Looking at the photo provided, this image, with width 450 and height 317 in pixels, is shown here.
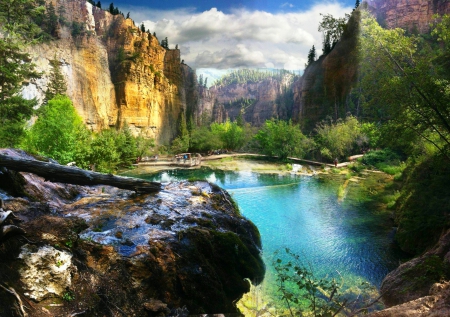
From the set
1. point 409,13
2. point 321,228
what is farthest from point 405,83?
point 409,13

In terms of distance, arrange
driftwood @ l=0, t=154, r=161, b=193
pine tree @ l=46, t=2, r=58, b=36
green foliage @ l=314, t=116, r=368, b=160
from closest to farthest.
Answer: driftwood @ l=0, t=154, r=161, b=193 → green foliage @ l=314, t=116, r=368, b=160 → pine tree @ l=46, t=2, r=58, b=36

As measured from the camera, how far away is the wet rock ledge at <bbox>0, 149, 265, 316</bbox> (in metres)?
3.34

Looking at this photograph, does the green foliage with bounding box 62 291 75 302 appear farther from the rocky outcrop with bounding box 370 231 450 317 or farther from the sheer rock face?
the sheer rock face

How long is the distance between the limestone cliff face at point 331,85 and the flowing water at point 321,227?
27703mm

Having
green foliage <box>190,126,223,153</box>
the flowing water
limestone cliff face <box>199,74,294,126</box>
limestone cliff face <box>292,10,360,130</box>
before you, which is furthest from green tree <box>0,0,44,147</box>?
limestone cliff face <box>199,74,294,126</box>

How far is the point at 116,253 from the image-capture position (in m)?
4.64

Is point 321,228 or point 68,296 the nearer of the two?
point 68,296

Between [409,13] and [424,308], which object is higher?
[409,13]

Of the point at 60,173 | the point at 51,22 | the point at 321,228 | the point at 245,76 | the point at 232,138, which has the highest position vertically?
the point at 245,76

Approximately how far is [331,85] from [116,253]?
46818 millimetres

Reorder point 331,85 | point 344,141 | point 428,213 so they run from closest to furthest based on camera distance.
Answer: point 428,213
point 344,141
point 331,85

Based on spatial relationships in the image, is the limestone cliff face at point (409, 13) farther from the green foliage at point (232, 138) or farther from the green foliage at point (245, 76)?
the green foliage at point (245, 76)

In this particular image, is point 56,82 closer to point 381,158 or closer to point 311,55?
point 381,158

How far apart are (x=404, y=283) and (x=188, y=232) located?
170 inches
